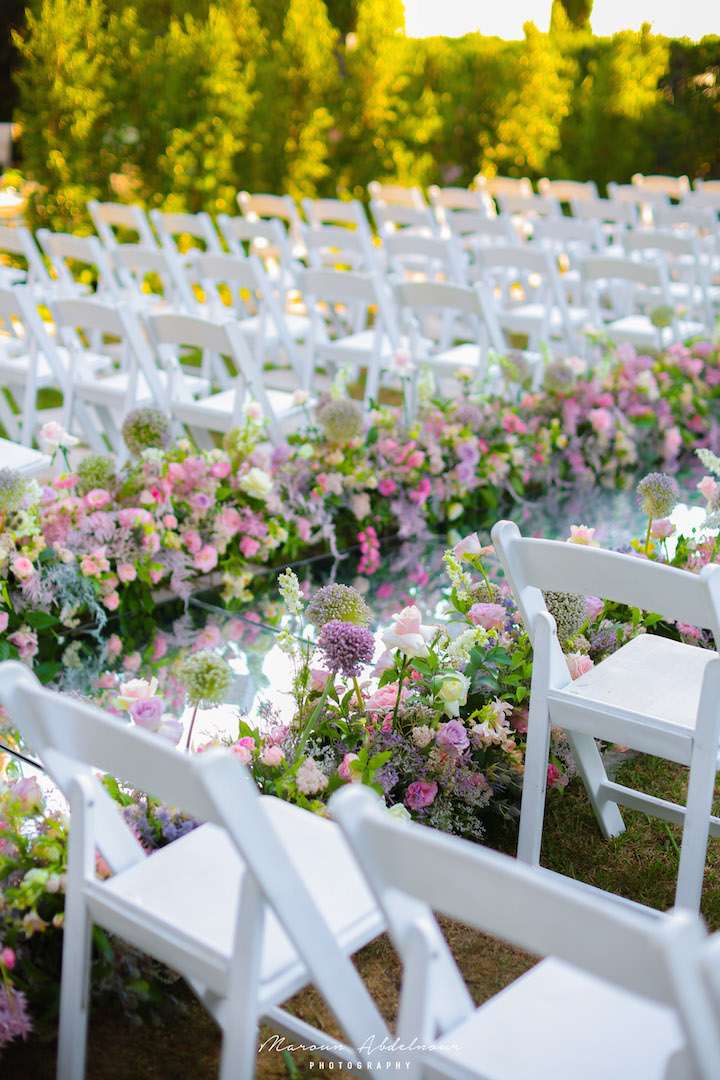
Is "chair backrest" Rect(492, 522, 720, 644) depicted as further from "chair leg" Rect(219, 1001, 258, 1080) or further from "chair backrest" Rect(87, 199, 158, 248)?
"chair backrest" Rect(87, 199, 158, 248)

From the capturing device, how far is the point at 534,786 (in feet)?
8.53

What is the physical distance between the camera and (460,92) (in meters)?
12.6

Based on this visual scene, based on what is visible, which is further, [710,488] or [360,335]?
[360,335]

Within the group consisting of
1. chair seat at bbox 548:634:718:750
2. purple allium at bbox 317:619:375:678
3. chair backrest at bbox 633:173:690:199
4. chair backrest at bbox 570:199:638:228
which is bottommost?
chair backrest at bbox 633:173:690:199

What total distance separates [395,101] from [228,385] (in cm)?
650

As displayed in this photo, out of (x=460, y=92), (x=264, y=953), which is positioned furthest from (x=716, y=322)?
(x=460, y=92)

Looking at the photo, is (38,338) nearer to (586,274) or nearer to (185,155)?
(586,274)

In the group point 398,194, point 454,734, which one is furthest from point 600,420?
point 398,194

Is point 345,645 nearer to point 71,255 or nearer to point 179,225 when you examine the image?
point 71,255

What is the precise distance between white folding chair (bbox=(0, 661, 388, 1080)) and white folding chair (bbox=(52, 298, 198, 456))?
2.78 meters

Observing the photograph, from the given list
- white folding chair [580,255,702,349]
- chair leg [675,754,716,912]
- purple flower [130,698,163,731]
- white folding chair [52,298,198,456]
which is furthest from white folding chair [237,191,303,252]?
chair leg [675,754,716,912]

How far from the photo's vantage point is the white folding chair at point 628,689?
7.30 ft

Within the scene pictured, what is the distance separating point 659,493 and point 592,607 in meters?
0.33

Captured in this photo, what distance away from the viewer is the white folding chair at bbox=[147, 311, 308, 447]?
172 inches
